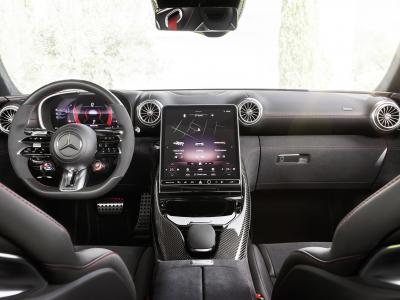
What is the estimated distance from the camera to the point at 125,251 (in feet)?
8.44

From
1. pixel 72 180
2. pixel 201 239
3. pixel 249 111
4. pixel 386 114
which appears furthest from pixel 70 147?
pixel 386 114

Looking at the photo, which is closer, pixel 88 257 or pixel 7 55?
pixel 88 257

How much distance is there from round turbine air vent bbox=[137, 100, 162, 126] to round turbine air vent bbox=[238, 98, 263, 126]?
53cm

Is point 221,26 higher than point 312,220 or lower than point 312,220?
higher

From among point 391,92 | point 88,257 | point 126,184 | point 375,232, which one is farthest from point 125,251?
point 391,92

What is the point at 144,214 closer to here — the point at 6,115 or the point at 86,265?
the point at 6,115

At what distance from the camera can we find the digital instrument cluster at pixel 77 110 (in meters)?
2.69

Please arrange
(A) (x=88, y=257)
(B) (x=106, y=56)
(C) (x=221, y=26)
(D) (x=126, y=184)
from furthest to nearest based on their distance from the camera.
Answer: (B) (x=106, y=56) < (D) (x=126, y=184) < (C) (x=221, y=26) < (A) (x=88, y=257)

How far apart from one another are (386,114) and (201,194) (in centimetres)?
137

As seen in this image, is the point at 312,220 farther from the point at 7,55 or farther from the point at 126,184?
the point at 7,55

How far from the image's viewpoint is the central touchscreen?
2666 mm

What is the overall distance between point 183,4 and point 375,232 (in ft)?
5.86

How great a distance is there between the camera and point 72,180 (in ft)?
8.14

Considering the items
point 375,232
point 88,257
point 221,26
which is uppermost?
point 221,26
